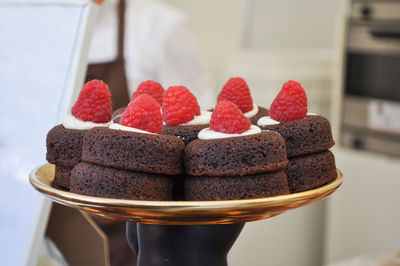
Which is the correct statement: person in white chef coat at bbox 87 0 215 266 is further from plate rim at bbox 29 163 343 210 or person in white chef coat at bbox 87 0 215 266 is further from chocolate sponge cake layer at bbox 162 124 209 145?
plate rim at bbox 29 163 343 210

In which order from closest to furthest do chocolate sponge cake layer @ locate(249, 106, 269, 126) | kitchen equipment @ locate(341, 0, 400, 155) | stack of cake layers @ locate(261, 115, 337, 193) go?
1. stack of cake layers @ locate(261, 115, 337, 193)
2. chocolate sponge cake layer @ locate(249, 106, 269, 126)
3. kitchen equipment @ locate(341, 0, 400, 155)

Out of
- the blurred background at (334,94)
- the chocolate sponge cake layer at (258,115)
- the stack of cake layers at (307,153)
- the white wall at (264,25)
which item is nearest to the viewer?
the stack of cake layers at (307,153)

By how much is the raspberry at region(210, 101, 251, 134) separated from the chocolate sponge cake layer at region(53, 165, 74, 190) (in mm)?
256

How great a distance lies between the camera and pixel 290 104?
3.08ft

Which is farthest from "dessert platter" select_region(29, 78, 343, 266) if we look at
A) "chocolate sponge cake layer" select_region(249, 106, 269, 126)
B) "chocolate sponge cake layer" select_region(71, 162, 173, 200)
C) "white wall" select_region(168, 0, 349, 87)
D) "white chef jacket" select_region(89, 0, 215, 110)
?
"white wall" select_region(168, 0, 349, 87)

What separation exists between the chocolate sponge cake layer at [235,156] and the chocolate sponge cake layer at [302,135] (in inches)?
3.6

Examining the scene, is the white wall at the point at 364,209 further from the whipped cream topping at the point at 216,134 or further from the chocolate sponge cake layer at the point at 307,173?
the whipped cream topping at the point at 216,134

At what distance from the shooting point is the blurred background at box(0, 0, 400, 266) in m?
2.13

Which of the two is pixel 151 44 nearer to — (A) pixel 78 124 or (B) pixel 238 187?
(A) pixel 78 124

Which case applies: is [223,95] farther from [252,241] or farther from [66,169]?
[252,241]

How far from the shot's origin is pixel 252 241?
8.20ft

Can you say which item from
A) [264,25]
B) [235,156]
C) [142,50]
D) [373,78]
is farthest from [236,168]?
[264,25]

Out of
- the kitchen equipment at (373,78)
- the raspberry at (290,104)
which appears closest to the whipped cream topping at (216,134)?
the raspberry at (290,104)

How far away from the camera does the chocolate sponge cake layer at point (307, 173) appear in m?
0.87
